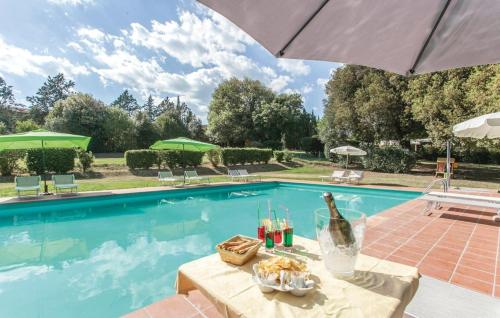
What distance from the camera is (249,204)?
9602 millimetres

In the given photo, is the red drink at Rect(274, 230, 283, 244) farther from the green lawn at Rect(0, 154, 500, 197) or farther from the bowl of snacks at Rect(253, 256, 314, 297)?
the green lawn at Rect(0, 154, 500, 197)

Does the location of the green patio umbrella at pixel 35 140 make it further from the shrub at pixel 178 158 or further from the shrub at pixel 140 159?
the shrub at pixel 178 158

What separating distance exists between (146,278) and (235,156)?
14260 millimetres

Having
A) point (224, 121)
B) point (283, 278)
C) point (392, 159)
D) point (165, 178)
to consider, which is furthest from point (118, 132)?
point (283, 278)

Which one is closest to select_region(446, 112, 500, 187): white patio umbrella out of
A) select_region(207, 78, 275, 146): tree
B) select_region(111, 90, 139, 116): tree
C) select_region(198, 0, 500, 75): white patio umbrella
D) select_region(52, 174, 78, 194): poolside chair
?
select_region(198, 0, 500, 75): white patio umbrella

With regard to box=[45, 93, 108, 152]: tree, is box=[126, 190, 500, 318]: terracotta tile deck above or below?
below

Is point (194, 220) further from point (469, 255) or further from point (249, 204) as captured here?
point (469, 255)

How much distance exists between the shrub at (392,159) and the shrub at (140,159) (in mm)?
13209

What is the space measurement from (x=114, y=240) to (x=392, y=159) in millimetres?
15485

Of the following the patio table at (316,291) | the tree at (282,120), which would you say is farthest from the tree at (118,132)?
the patio table at (316,291)

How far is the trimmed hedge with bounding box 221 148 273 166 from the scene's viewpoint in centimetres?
1797

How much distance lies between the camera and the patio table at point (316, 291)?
122cm

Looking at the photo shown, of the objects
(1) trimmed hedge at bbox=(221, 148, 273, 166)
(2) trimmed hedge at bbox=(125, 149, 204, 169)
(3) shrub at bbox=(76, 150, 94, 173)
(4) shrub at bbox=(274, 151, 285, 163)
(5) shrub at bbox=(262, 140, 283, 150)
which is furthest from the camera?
(5) shrub at bbox=(262, 140, 283, 150)

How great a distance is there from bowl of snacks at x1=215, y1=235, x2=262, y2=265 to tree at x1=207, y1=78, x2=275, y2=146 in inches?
984
